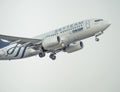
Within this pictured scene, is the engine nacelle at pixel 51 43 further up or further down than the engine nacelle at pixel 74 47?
further up

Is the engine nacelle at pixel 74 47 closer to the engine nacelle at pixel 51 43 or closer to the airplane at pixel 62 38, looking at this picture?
the airplane at pixel 62 38

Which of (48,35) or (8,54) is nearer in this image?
(48,35)

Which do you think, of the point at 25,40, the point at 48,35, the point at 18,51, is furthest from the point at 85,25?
the point at 18,51

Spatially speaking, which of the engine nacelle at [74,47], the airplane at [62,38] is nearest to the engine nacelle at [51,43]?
the airplane at [62,38]

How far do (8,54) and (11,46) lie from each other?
5.14 ft

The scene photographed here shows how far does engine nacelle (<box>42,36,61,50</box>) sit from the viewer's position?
185 feet

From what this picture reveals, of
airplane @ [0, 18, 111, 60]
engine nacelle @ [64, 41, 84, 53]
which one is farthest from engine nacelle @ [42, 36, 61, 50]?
engine nacelle @ [64, 41, 84, 53]

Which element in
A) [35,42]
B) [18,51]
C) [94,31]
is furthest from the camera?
[18,51]

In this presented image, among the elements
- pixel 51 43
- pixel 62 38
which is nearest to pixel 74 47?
pixel 62 38

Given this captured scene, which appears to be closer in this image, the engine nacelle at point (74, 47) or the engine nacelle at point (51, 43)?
the engine nacelle at point (51, 43)

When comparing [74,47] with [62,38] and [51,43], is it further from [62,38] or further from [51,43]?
[51,43]

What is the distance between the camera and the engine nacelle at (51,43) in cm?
5625

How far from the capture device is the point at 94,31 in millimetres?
56219

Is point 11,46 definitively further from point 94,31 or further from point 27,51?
point 94,31
